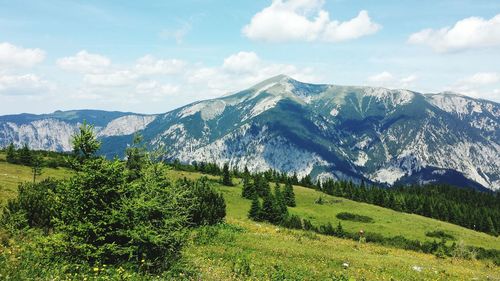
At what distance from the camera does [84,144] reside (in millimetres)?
16953

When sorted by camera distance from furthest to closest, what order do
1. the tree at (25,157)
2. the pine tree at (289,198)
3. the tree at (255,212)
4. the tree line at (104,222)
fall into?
1. the pine tree at (289,198)
2. the tree at (25,157)
3. the tree at (255,212)
4. the tree line at (104,222)

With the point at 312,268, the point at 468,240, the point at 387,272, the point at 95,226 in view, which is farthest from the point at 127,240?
the point at 468,240

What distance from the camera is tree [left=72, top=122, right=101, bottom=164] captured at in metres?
16.8

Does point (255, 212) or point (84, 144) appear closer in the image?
point (84, 144)

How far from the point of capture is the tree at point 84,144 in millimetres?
16812

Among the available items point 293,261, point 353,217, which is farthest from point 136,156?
A: point 353,217

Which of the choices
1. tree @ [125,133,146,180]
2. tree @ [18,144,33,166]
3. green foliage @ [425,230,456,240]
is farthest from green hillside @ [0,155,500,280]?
tree @ [18,144,33,166]

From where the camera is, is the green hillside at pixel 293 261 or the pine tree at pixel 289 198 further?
the pine tree at pixel 289 198

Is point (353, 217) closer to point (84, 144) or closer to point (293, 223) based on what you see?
point (293, 223)

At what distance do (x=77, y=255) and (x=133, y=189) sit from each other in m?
3.31

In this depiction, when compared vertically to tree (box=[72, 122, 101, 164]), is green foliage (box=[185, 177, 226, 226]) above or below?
below

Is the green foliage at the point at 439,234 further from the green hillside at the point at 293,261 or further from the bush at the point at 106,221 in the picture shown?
the bush at the point at 106,221

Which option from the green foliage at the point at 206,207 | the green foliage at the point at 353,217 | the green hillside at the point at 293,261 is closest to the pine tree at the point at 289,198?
the green foliage at the point at 353,217

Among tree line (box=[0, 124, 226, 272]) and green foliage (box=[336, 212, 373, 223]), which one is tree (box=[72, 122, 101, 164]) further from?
green foliage (box=[336, 212, 373, 223])
